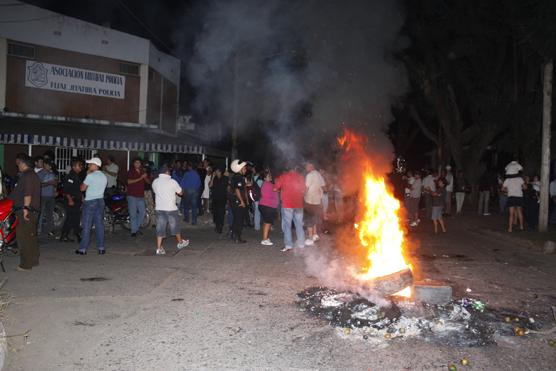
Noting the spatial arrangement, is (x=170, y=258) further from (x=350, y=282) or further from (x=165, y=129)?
(x=165, y=129)

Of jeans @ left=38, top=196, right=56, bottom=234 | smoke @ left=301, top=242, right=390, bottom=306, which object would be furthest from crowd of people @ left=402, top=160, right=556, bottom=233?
jeans @ left=38, top=196, right=56, bottom=234

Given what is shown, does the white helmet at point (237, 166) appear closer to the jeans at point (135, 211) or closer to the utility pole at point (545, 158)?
the jeans at point (135, 211)

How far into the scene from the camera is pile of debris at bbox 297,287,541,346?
4980 millimetres

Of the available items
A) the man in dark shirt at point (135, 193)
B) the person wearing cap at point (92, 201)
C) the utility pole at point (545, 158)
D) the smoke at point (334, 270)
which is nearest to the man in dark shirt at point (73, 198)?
the man in dark shirt at point (135, 193)

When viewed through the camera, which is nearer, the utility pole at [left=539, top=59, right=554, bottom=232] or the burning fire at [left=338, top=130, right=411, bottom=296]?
the burning fire at [left=338, top=130, right=411, bottom=296]

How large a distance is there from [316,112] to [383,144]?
5.23ft

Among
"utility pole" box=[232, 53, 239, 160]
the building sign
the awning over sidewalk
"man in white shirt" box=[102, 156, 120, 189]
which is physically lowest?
"man in white shirt" box=[102, 156, 120, 189]

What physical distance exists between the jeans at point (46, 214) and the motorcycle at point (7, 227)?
1.80 metres

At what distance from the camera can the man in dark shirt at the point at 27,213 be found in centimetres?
739

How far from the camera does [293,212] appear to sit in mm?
10234

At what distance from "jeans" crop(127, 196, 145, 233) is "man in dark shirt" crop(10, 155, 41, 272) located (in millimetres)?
3466

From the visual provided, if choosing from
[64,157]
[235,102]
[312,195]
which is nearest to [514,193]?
[312,195]

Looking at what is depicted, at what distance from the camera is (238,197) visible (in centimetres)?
1083

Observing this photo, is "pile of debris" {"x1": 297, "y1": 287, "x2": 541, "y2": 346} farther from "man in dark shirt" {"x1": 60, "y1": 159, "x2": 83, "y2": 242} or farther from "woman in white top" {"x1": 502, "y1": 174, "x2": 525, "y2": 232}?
"woman in white top" {"x1": 502, "y1": 174, "x2": 525, "y2": 232}
